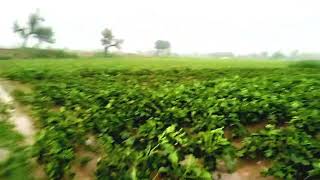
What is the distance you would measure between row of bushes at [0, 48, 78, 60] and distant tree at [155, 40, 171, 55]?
5129 cm

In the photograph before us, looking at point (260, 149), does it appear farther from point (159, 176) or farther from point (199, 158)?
point (159, 176)

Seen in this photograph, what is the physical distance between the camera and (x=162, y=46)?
317 ft

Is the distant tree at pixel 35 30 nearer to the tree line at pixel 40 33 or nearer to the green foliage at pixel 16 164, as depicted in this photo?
the tree line at pixel 40 33

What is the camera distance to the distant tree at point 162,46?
315 feet

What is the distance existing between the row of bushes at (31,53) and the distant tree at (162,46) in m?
51.3

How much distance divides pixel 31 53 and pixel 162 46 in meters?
56.2

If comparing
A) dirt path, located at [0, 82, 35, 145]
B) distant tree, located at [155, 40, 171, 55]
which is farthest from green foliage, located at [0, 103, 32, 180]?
distant tree, located at [155, 40, 171, 55]

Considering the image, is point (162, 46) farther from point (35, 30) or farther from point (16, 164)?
point (16, 164)

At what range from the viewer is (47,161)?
431 centimetres

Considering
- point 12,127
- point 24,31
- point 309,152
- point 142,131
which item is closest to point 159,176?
point 142,131

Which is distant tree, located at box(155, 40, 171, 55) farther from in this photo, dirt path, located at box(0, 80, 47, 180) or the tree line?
dirt path, located at box(0, 80, 47, 180)

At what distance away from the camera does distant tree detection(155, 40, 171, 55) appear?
315ft

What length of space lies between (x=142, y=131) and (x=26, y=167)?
5.21 feet

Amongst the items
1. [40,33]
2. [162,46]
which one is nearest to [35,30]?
[40,33]
